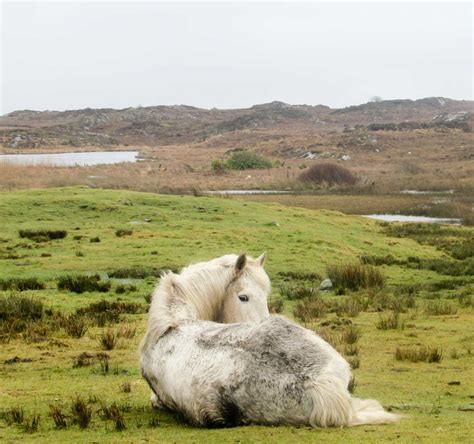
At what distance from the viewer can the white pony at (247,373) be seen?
622cm

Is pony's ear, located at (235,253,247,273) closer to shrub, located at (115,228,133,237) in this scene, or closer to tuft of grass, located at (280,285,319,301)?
tuft of grass, located at (280,285,319,301)

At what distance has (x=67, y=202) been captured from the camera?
3072 centimetres

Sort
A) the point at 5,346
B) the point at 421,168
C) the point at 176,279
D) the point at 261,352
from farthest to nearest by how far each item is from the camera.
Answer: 1. the point at 421,168
2. the point at 5,346
3. the point at 176,279
4. the point at 261,352

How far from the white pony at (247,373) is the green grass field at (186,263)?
175mm

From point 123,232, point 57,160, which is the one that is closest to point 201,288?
point 123,232

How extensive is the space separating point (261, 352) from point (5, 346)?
6.49m

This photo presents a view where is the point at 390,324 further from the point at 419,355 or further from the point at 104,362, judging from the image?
the point at 104,362

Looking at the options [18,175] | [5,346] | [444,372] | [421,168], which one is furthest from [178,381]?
[421,168]

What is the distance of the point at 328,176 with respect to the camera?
5888cm

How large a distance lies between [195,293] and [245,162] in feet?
219

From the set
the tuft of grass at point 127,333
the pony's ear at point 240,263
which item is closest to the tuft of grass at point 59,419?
the pony's ear at point 240,263

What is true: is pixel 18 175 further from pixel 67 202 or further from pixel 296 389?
pixel 296 389

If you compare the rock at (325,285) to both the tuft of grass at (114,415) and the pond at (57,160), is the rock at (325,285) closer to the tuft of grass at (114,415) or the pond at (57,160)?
the tuft of grass at (114,415)

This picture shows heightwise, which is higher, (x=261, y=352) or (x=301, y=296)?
(x=261, y=352)
